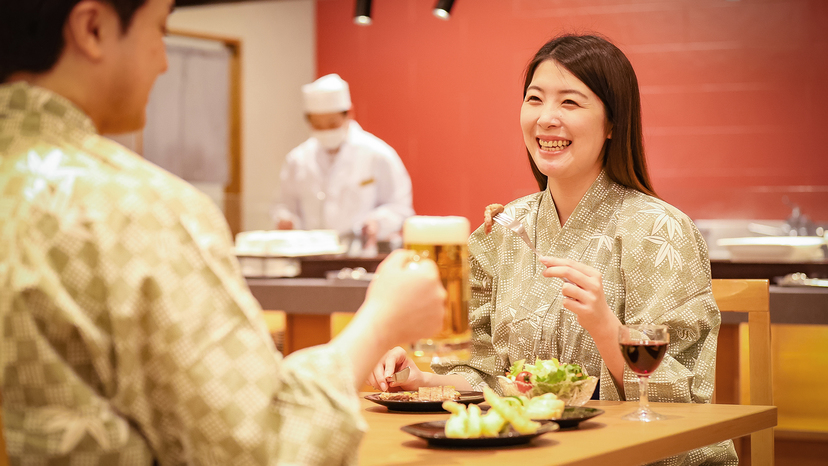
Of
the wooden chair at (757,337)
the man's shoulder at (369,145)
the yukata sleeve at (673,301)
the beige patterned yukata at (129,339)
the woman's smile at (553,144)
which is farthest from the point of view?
the man's shoulder at (369,145)

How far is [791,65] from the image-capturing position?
581cm

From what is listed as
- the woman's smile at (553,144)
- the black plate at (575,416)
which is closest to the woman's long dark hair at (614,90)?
the woman's smile at (553,144)

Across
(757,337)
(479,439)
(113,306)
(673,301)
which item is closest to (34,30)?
(113,306)

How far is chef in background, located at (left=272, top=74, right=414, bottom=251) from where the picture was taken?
6.04 m

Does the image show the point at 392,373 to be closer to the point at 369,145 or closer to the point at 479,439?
the point at 479,439

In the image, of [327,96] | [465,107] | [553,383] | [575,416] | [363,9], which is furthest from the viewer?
[465,107]

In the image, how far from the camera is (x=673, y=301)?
5.74 feet

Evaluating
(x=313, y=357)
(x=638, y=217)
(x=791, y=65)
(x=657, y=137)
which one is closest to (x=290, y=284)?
(x=638, y=217)

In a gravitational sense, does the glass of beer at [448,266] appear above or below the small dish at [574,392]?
above

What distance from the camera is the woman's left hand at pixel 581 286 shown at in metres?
1.54

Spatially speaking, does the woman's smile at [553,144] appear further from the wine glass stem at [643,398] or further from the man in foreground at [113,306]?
the man in foreground at [113,306]

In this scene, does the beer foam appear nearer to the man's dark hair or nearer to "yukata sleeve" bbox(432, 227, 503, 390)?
the man's dark hair

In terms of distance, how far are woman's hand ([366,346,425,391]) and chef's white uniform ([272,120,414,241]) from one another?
4061 mm

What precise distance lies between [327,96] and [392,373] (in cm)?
445
